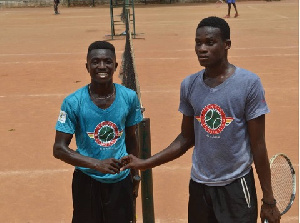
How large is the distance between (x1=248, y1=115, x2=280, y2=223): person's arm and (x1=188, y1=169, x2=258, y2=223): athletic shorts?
0.27ft

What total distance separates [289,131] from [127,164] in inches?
194

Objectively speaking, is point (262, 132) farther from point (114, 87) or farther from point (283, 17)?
point (283, 17)

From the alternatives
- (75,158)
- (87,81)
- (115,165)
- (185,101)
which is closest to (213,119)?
(185,101)

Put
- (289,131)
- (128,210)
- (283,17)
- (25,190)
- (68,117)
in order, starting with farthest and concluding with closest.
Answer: (283,17) → (289,131) → (25,190) → (128,210) → (68,117)

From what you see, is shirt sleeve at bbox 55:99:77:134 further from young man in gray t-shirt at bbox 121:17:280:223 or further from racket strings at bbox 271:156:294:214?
racket strings at bbox 271:156:294:214

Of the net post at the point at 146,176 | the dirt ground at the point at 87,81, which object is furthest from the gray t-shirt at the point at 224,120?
the dirt ground at the point at 87,81

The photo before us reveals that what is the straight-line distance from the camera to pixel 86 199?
342 centimetres

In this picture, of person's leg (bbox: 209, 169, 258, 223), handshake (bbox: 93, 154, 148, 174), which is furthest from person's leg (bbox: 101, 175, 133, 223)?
person's leg (bbox: 209, 169, 258, 223)

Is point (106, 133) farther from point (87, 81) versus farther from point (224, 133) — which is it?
point (87, 81)

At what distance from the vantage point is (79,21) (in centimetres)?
2580

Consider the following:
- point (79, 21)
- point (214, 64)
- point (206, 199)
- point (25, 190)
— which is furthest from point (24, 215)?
point (79, 21)

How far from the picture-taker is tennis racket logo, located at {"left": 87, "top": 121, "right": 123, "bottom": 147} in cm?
333

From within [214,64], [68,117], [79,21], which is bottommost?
[79,21]

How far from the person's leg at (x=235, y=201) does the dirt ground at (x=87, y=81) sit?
203 centimetres
